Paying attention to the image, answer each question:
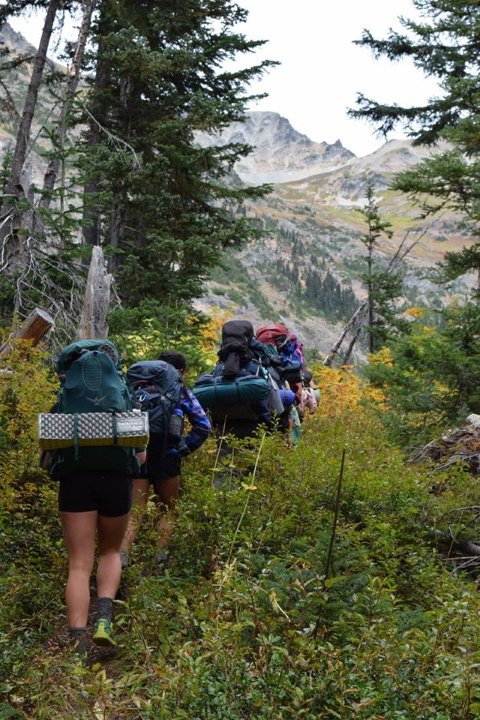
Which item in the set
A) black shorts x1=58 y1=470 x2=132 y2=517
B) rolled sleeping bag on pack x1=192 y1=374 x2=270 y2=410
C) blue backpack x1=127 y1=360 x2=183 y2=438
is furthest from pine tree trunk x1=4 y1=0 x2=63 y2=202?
black shorts x1=58 y1=470 x2=132 y2=517

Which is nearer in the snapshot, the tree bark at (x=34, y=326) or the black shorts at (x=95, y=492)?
the black shorts at (x=95, y=492)

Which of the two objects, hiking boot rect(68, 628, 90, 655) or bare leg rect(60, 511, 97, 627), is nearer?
hiking boot rect(68, 628, 90, 655)

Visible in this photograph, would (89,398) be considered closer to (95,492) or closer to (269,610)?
(95,492)

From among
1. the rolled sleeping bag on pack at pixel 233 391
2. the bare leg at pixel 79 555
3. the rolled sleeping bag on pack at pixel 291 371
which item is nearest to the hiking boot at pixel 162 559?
the bare leg at pixel 79 555

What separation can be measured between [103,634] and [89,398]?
128 cm

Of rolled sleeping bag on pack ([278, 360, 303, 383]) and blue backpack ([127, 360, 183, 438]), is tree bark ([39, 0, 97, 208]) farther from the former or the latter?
blue backpack ([127, 360, 183, 438])

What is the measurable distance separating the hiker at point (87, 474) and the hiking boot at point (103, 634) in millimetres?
153

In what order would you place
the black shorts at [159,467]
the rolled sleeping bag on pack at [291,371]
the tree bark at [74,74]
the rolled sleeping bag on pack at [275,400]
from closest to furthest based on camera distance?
the black shorts at [159,467] < the rolled sleeping bag on pack at [275,400] < the rolled sleeping bag on pack at [291,371] < the tree bark at [74,74]

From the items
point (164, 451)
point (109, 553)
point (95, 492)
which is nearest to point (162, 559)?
point (109, 553)

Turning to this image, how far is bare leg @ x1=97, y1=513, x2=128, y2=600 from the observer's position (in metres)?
3.98

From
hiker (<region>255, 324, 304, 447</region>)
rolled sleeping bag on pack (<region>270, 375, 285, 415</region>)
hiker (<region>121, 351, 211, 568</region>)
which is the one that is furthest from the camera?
hiker (<region>255, 324, 304, 447</region>)

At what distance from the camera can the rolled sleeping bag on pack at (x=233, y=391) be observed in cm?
571

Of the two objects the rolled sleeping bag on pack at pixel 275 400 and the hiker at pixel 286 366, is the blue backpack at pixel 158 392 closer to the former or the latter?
the rolled sleeping bag on pack at pixel 275 400

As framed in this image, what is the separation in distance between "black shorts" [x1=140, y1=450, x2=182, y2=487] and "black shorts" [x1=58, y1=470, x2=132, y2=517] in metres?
0.87
